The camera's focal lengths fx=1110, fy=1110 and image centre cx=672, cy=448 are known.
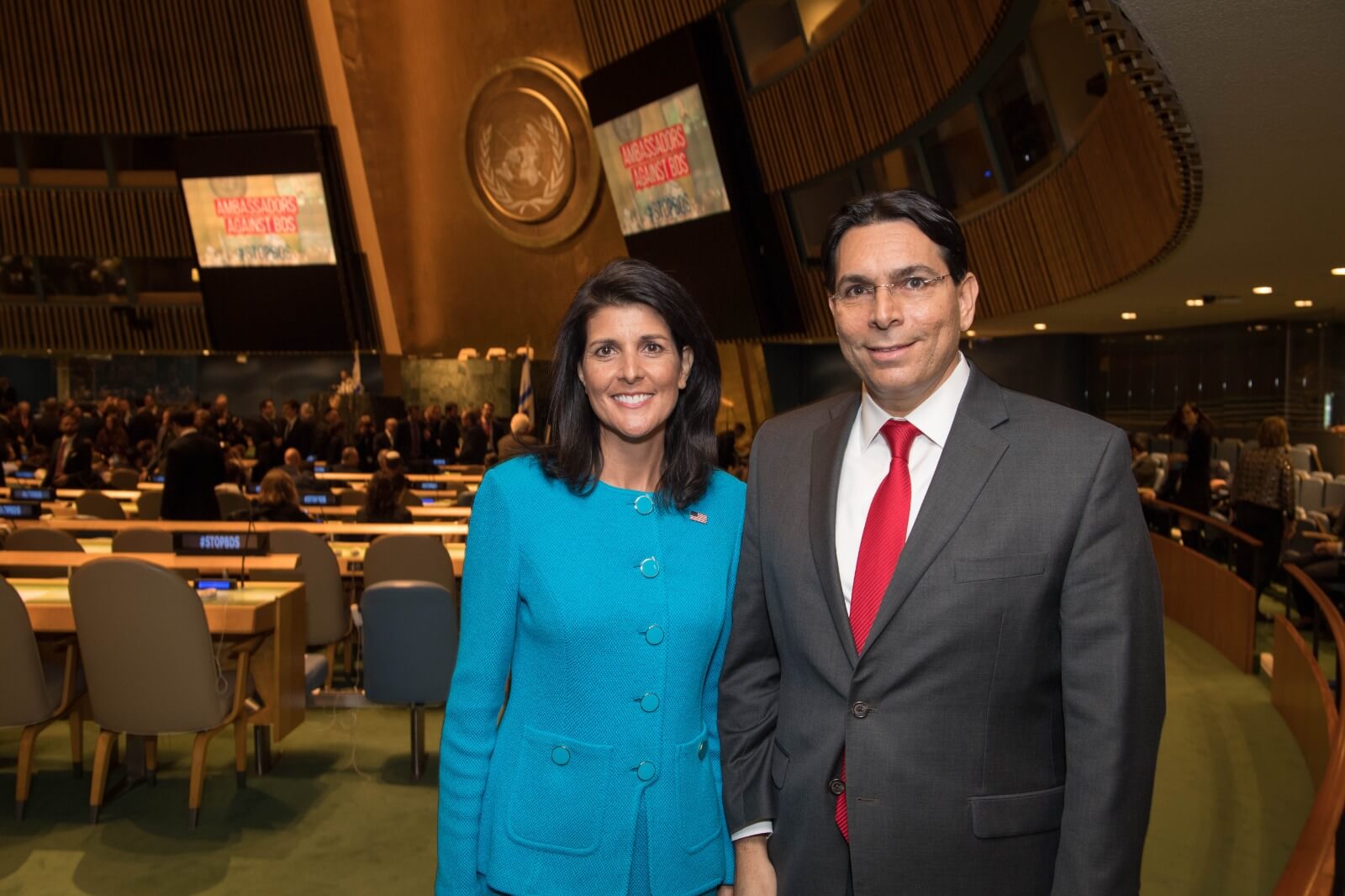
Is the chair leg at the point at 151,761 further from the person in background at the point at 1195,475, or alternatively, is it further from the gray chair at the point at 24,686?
the person in background at the point at 1195,475

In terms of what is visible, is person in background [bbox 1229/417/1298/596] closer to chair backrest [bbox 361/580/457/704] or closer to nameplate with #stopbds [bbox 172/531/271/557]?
chair backrest [bbox 361/580/457/704]

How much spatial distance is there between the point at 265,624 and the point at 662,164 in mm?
12480

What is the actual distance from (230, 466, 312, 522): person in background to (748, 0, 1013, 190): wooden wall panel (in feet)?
22.4

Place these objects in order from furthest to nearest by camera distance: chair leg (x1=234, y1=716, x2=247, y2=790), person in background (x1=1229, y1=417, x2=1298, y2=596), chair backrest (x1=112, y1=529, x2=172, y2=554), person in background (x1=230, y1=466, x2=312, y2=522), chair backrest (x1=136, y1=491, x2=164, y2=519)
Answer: chair backrest (x1=136, y1=491, x2=164, y2=519) → person in background (x1=1229, y1=417, x2=1298, y2=596) → person in background (x1=230, y1=466, x2=312, y2=522) → chair backrest (x1=112, y1=529, x2=172, y2=554) → chair leg (x1=234, y1=716, x2=247, y2=790)

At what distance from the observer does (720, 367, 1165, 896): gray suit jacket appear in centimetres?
158

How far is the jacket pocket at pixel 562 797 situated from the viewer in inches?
72.3

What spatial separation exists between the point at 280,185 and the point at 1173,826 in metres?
20.1

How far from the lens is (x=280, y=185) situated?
2094 centimetres

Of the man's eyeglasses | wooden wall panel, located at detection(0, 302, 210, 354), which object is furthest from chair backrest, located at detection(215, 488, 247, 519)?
wooden wall panel, located at detection(0, 302, 210, 354)

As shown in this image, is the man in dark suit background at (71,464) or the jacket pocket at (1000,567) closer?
the jacket pocket at (1000,567)

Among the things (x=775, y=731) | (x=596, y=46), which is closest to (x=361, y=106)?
(x=596, y=46)

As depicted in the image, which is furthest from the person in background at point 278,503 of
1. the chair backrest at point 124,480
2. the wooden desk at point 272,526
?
the chair backrest at point 124,480

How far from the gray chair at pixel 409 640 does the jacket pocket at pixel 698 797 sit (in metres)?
2.96

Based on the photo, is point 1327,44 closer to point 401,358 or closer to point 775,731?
point 775,731
